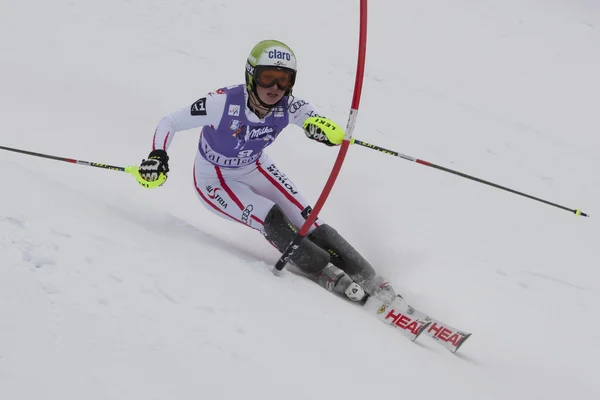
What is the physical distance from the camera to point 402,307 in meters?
4.80

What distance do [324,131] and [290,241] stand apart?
33.2 inches

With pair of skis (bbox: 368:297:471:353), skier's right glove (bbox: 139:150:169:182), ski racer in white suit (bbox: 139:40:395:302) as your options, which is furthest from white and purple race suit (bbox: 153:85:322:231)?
pair of skis (bbox: 368:297:471:353)

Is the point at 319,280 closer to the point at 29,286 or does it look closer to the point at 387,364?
the point at 387,364

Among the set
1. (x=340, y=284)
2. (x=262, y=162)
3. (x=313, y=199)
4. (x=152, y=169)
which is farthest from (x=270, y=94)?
(x=313, y=199)

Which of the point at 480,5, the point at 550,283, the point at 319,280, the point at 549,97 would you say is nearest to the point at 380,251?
the point at 319,280

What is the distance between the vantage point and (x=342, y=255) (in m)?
5.01

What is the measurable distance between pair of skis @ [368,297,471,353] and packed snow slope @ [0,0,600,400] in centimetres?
9

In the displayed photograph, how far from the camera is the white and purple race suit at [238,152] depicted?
4.78 meters

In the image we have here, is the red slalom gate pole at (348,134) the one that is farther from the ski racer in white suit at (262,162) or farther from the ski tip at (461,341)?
the ski tip at (461,341)

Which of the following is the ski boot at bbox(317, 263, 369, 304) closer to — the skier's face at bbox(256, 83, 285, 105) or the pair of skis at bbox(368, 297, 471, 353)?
the pair of skis at bbox(368, 297, 471, 353)

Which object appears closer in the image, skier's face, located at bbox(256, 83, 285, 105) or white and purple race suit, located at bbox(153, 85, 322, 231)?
skier's face, located at bbox(256, 83, 285, 105)

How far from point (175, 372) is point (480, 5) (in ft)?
31.4

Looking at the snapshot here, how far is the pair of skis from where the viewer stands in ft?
14.6

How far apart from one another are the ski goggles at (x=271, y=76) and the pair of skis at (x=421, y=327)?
1.73 metres
